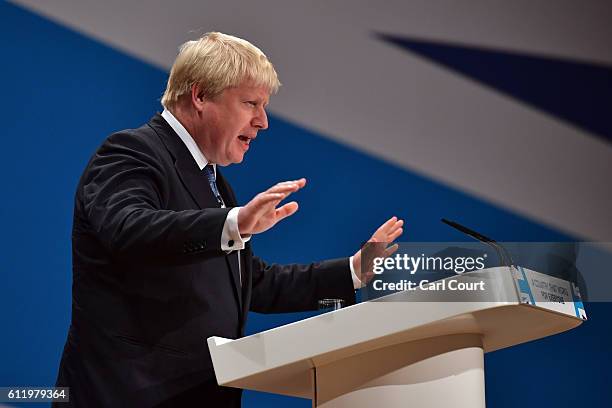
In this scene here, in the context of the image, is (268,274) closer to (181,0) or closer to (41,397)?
(41,397)

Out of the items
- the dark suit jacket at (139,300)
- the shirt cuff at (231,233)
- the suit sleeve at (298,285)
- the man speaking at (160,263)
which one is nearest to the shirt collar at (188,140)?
the man speaking at (160,263)

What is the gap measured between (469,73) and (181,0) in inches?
37.0

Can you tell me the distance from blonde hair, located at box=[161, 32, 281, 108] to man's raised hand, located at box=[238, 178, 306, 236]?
0.58 metres

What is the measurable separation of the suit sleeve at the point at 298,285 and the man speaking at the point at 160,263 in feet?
0.59

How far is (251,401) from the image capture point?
2670 millimetres

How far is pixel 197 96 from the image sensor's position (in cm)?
191


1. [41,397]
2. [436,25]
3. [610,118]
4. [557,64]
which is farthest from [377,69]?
[41,397]

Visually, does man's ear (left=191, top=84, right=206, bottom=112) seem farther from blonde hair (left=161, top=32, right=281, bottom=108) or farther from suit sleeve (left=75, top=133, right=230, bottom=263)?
suit sleeve (left=75, top=133, right=230, bottom=263)

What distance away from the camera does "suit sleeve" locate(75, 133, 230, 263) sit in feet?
4.71

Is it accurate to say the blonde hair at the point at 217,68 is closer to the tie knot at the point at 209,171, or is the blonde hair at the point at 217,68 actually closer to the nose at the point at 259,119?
the nose at the point at 259,119

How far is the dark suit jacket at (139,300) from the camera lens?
5.25 feet

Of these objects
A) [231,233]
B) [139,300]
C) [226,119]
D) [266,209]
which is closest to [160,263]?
[139,300]

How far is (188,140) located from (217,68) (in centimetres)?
17

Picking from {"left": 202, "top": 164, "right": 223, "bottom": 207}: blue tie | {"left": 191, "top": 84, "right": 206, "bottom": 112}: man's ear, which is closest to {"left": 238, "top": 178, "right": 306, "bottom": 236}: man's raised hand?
{"left": 202, "top": 164, "right": 223, "bottom": 207}: blue tie
